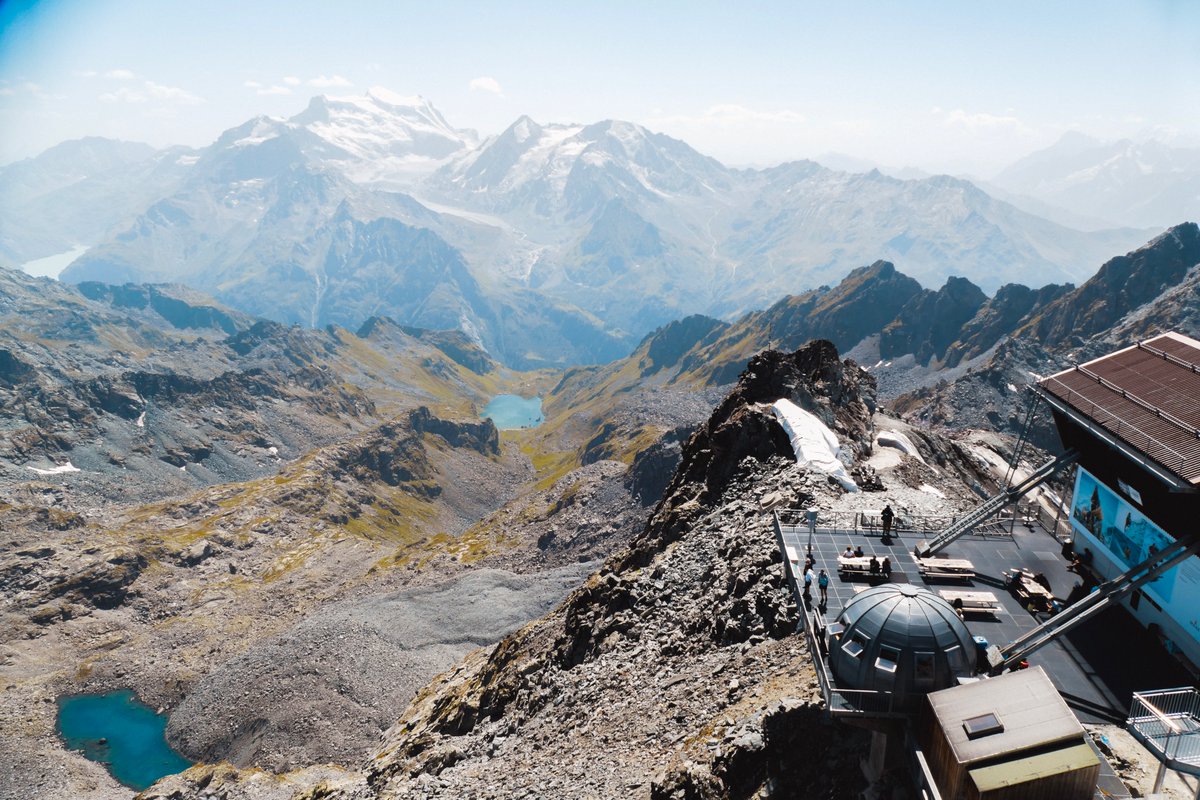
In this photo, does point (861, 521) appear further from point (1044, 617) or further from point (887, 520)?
point (1044, 617)

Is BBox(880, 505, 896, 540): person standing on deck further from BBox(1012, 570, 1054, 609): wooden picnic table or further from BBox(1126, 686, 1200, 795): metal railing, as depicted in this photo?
BBox(1126, 686, 1200, 795): metal railing

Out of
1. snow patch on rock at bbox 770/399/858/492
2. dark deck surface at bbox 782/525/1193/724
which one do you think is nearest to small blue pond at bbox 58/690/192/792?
snow patch on rock at bbox 770/399/858/492

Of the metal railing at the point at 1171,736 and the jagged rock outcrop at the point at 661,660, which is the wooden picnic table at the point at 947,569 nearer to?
the jagged rock outcrop at the point at 661,660

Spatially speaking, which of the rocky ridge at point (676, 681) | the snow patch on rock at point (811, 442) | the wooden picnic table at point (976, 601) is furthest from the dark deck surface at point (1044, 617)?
the snow patch on rock at point (811, 442)

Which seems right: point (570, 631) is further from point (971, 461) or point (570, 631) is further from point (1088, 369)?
point (971, 461)

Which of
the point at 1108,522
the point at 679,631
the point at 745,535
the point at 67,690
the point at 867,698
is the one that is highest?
the point at 867,698

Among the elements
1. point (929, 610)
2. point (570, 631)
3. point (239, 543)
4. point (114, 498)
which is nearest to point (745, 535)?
point (570, 631)
